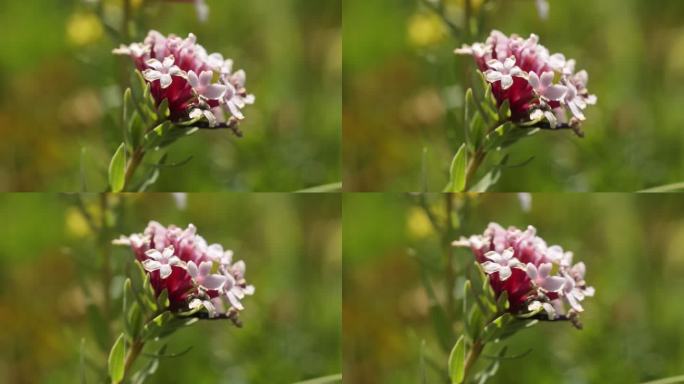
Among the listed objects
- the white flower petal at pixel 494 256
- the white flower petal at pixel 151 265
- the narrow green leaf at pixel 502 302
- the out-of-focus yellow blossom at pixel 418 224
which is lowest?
the narrow green leaf at pixel 502 302

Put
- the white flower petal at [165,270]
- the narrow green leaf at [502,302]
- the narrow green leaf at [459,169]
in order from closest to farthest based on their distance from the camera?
1. the white flower petal at [165,270]
2. the narrow green leaf at [502,302]
3. the narrow green leaf at [459,169]

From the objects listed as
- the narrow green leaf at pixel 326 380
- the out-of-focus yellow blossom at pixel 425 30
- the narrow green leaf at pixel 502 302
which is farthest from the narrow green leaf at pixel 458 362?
the out-of-focus yellow blossom at pixel 425 30

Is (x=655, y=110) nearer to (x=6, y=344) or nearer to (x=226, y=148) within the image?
(x=226, y=148)

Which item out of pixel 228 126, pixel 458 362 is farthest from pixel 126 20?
pixel 458 362

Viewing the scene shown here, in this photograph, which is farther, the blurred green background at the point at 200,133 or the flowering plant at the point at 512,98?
the blurred green background at the point at 200,133

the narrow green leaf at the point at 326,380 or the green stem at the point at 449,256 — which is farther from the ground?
the green stem at the point at 449,256

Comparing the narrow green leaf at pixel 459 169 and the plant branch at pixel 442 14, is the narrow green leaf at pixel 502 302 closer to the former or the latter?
the narrow green leaf at pixel 459 169
